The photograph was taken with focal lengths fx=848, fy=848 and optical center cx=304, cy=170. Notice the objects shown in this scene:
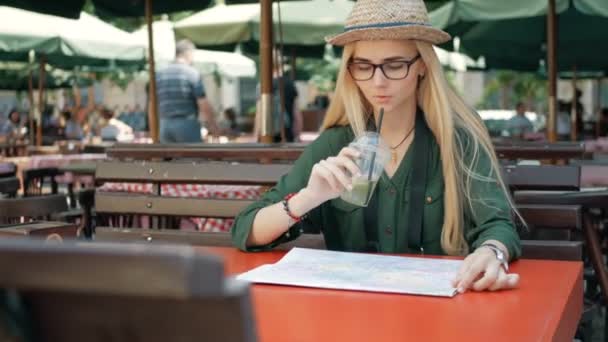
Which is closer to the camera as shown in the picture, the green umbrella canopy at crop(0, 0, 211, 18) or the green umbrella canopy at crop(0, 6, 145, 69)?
the green umbrella canopy at crop(0, 0, 211, 18)

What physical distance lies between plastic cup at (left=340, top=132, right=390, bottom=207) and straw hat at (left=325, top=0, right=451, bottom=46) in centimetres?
50

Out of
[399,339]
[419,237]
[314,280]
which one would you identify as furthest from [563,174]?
[399,339]

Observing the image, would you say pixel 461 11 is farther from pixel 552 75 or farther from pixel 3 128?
pixel 3 128

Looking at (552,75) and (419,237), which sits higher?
(552,75)

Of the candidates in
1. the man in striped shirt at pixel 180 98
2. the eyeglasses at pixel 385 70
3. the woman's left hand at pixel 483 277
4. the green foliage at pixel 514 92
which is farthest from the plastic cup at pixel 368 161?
the green foliage at pixel 514 92

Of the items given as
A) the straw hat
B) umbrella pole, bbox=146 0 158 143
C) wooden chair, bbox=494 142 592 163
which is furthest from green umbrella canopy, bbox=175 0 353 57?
the straw hat

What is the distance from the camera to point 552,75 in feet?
20.8

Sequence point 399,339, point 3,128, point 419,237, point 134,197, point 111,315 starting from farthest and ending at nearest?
point 3,128, point 134,197, point 419,237, point 399,339, point 111,315

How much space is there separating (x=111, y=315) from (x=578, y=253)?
1.98m

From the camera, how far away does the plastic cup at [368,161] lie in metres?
1.83

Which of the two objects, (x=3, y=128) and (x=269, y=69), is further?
(x=3, y=128)

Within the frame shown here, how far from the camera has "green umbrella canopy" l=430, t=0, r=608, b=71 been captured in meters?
7.14

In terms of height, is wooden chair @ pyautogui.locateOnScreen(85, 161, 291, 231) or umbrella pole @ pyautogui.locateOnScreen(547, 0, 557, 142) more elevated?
umbrella pole @ pyautogui.locateOnScreen(547, 0, 557, 142)

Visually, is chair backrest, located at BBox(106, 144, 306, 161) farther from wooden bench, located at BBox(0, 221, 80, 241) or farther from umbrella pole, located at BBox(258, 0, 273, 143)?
wooden bench, located at BBox(0, 221, 80, 241)
